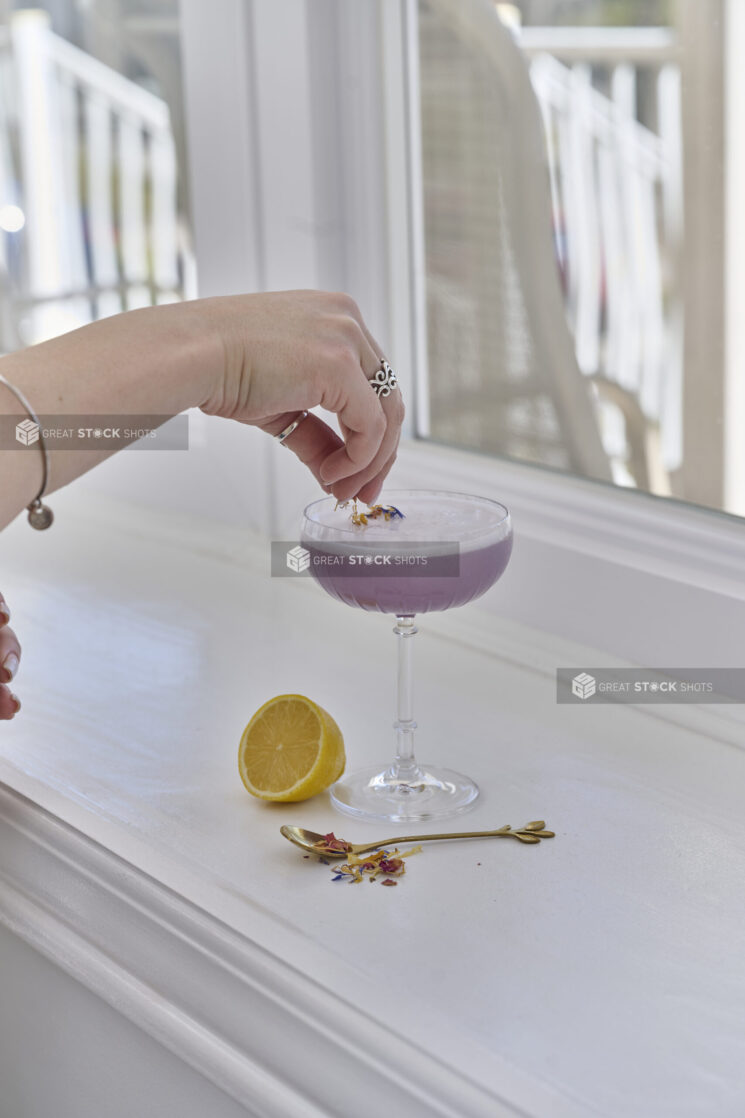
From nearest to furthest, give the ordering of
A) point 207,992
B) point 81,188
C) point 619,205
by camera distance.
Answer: point 207,992 < point 619,205 < point 81,188

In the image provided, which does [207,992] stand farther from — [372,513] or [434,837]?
[372,513]

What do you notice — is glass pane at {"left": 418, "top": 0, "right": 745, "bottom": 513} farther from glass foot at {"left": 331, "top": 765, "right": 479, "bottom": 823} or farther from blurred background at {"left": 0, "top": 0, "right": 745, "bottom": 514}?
glass foot at {"left": 331, "top": 765, "right": 479, "bottom": 823}

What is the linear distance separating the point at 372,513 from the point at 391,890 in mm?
279

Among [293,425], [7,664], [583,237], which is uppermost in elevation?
[583,237]

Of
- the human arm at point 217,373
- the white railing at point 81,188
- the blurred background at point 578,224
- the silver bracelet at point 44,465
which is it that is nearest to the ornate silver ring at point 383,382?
the human arm at point 217,373

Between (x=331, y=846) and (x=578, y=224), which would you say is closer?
(x=331, y=846)

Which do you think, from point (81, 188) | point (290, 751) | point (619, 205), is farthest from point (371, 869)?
point (81, 188)

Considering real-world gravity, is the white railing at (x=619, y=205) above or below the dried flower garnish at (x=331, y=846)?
above

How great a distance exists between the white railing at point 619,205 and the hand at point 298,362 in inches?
16.0

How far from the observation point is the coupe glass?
2.90ft

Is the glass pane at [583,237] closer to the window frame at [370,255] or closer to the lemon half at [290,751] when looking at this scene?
the window frame at [370,255]

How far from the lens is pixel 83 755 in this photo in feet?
3.39

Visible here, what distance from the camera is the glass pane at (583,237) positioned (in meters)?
1.16

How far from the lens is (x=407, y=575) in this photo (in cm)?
88
